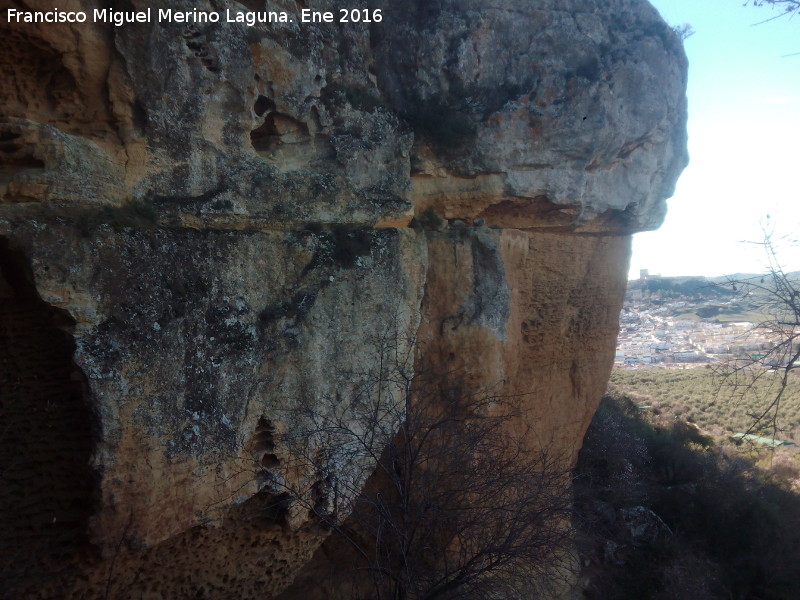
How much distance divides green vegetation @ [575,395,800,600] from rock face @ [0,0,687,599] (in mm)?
3156

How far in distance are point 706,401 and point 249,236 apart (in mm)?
16392

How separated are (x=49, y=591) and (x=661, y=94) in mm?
7400

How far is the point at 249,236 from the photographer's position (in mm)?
4121

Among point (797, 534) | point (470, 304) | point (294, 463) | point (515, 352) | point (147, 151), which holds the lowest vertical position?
point (797, 534)

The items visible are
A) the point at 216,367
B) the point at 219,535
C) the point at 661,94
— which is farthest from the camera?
the point at 661,94

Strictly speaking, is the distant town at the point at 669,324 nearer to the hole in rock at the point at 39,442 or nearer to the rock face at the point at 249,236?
the rock face at the point at 249,236

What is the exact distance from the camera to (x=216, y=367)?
388cm

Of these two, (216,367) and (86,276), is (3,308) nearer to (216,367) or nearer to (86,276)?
(86,276)

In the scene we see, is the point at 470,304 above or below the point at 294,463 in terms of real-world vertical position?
above

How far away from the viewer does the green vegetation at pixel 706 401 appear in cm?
1443

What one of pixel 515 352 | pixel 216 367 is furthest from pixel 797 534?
pixel 216 367

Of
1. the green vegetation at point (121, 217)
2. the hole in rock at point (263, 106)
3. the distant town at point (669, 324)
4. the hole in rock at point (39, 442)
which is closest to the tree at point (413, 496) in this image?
the hole in rock at point (39, 442)

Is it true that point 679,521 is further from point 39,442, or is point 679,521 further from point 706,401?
point 39,442

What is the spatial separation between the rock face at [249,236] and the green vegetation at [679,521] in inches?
124
